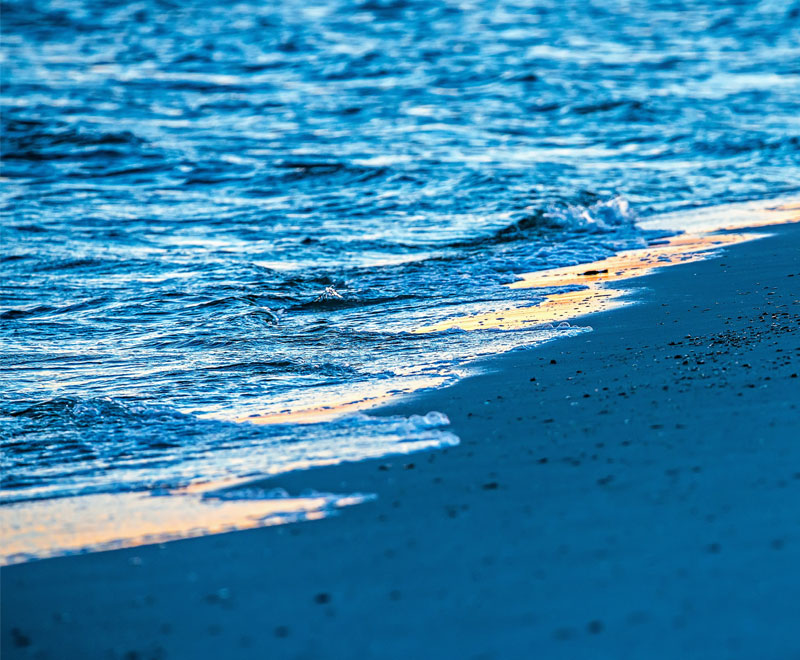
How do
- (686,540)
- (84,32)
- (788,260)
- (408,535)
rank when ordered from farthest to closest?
(84,32), (788,260), (408,535), (686,540)

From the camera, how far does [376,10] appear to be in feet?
98.3

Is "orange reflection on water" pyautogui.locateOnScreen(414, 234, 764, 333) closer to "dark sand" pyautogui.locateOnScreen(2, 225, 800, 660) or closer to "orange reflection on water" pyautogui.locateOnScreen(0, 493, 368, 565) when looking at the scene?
"dark sand" pyautogui.locateOnScreen(2, 225, 800, 660)

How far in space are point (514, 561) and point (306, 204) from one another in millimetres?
8069

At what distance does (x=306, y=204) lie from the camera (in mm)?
10586

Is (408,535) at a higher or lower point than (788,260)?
higher

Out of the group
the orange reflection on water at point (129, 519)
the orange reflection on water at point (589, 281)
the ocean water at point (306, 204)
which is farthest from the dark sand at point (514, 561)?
the orange reflection on water at point (589, 281)

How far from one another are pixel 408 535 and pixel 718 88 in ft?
51.1

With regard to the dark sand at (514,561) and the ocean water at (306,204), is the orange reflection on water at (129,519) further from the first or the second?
the ocean water at (306,204)

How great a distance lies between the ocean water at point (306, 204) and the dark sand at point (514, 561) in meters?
0.57

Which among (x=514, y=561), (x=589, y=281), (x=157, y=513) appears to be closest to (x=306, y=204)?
(x=589, y=281)

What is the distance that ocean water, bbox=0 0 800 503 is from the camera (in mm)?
4645

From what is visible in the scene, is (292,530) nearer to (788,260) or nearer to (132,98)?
(788,260)

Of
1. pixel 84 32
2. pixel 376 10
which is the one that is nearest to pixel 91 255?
pixel 84 32

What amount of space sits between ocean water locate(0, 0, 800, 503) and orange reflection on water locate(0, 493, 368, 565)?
0.62 feet
